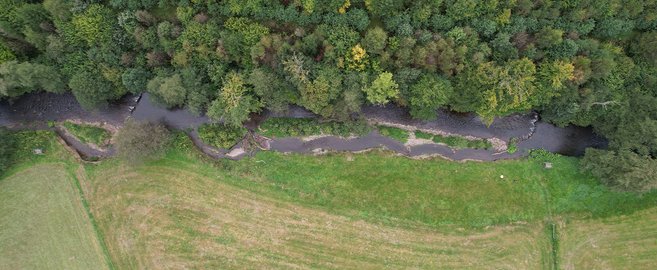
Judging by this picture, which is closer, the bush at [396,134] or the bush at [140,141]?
the bush at [140,141]

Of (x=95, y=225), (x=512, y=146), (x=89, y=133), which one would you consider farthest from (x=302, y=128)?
(x=95, y=225)

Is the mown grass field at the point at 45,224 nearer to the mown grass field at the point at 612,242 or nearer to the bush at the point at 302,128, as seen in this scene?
the bush at the point at 302,128

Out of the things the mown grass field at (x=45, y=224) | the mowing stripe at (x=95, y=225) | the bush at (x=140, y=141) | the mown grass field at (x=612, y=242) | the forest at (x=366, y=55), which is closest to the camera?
the forest at (x=366, y=55)

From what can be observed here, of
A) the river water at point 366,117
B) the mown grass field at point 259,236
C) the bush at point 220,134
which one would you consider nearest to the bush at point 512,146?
the river water at point 366,117

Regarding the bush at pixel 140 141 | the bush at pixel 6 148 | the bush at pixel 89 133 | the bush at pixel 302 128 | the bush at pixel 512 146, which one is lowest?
the bush at pixel 6 148

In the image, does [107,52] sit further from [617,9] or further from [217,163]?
[617,9]

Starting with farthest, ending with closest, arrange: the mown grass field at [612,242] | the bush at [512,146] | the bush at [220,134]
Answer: the bush at [512,146], the bush at [220,134], the mown grass field at [612,242]

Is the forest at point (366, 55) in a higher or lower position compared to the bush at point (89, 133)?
higher

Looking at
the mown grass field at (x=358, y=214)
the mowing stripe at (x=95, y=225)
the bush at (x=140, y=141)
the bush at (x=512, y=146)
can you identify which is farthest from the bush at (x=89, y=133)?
the bush at (x=512, y=146)
